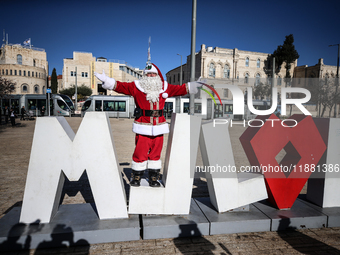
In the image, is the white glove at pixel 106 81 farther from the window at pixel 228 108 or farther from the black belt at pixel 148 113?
the window at pixel 228 108

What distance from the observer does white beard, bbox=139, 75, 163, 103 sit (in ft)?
10.2

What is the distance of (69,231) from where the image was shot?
8.25 ft

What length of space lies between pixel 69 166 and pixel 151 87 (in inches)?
61.1

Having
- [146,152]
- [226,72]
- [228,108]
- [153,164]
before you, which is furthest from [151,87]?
[226,72]

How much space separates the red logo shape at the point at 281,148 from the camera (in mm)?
3074

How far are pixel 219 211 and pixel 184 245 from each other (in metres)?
0.76

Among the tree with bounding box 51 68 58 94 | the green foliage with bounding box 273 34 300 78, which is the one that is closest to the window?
the green foliage with bounding box 273 34 300 78

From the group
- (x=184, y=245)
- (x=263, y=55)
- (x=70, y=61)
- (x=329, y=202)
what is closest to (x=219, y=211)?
(x=184, y=245)

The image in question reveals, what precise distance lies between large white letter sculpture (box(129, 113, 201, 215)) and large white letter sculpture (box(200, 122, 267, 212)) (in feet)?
0.61

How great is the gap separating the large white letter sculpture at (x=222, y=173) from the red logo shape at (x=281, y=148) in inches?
12.3

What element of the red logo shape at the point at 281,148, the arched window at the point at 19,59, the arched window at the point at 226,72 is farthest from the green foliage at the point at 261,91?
the arched window at the point at 19,59

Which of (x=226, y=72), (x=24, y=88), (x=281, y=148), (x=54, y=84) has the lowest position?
(x=281, y=148)

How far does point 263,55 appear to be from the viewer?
43.9 meters

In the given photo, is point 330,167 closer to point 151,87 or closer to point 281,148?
point 281,148
